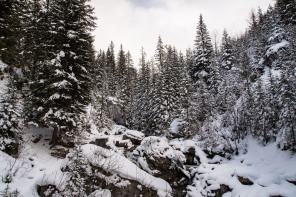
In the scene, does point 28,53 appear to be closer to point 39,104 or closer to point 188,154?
point 39,104

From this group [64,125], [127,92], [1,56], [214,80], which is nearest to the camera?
[1,56]

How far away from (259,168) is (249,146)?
2.92 m

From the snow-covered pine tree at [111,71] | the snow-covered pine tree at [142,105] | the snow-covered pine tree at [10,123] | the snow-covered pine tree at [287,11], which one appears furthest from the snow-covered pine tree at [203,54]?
the snow-covered pine tree at [10,123]

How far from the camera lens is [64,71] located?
1309cm

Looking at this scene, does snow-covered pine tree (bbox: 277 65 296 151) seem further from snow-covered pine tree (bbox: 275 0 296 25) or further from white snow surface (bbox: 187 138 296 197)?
snow-covered pine tree (bbox: 275 0 296 25)

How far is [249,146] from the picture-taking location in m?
12.4

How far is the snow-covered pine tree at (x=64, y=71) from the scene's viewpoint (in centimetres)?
1242

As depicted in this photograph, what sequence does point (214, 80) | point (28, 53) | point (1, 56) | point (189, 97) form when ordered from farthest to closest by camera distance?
point (214, 80)
point (189, 97)
point (28, 53)
point (1, 56)

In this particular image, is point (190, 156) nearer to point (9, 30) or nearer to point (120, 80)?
point (9, 30)

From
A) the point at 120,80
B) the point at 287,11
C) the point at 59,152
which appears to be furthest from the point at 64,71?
the point at 287,11

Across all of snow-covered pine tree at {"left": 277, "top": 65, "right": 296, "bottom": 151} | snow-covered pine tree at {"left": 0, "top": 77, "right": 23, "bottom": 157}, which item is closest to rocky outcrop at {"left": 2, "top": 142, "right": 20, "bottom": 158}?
snow-covered pine tree at {"left": 0, "top": 77, "right": 23, "bottom": 157}

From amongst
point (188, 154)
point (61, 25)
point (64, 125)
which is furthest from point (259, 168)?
point (61, 25)

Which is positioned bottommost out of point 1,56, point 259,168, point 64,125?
point 259,168

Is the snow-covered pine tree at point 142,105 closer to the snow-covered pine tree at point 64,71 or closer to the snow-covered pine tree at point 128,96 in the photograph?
the snow-covered pine tree at point 128,96
